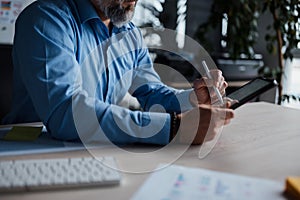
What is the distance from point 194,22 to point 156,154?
225 centimetres

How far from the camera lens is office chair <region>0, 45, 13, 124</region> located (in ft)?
4.58

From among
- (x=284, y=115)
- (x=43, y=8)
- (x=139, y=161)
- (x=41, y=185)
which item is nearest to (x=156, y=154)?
(x=139, y=161)

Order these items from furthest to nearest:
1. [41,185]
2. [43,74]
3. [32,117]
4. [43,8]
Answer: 1. [32,117]
2. [43,8]
3. [43,74]
4. [41,185]

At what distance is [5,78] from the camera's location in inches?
55.9

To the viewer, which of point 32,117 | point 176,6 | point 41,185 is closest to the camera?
point 41,185

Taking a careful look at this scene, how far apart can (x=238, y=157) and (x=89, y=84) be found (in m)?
0.52

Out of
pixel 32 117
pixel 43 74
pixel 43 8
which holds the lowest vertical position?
pixel 32 117

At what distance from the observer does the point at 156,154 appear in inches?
34.1

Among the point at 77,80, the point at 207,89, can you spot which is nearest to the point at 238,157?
the point at 207,89

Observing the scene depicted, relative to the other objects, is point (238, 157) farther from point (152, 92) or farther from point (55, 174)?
point (152, 92)

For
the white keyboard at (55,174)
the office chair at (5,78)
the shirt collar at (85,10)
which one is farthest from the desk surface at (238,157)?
the office chair at (5,78)

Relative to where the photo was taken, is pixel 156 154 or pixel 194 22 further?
pixel 194 22

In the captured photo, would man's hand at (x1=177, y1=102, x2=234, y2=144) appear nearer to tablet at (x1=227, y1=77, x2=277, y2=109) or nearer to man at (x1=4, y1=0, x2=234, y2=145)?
man at (x1=4, y1=0, x2=234, y2=145)

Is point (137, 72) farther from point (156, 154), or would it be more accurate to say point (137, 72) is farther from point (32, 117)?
point (156, 154)
